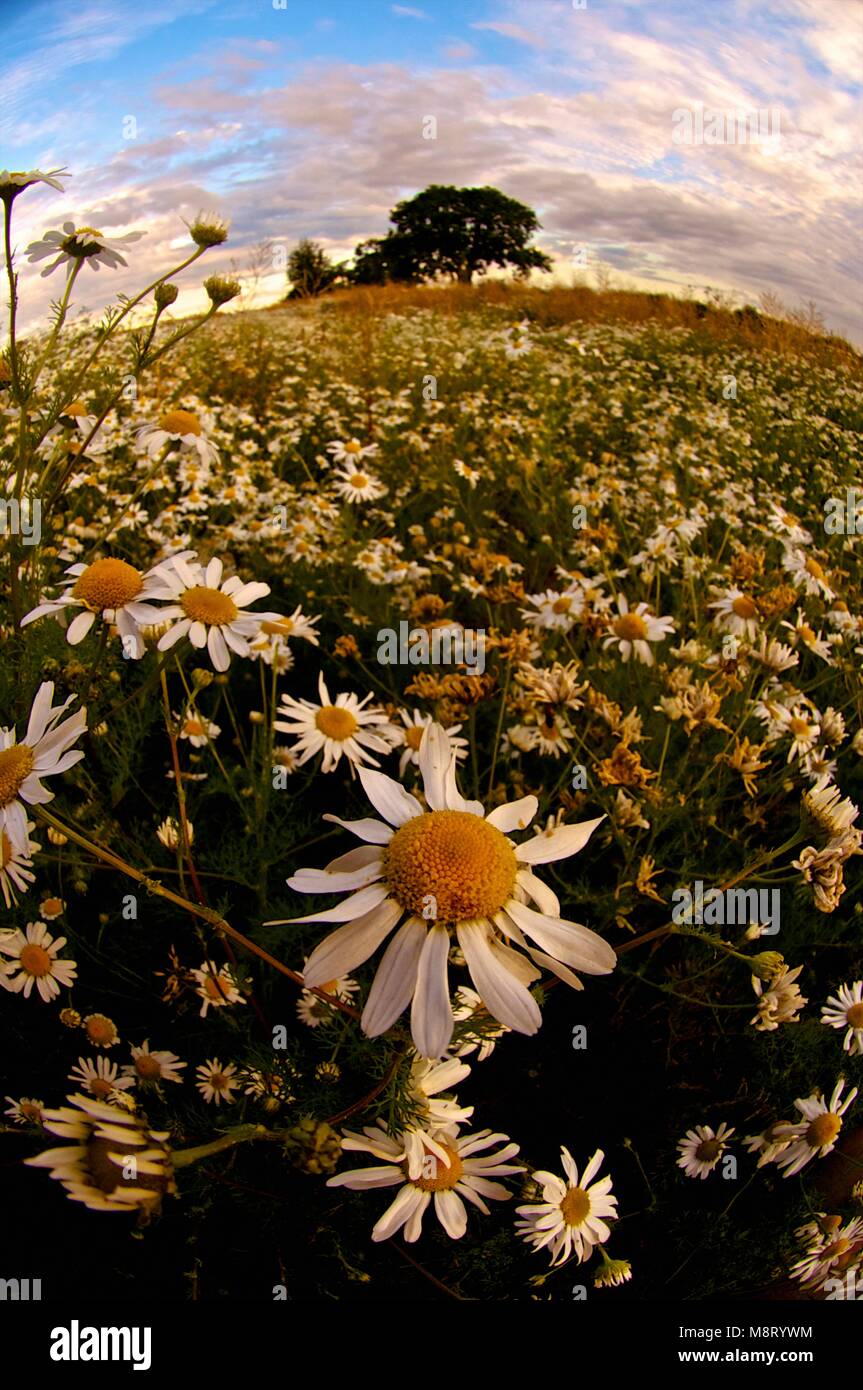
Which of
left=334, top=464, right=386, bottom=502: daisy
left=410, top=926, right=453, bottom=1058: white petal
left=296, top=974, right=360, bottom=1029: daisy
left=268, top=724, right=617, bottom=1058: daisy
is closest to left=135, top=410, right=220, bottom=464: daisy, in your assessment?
left=334, top=464, right=386, bottom=502: daisy

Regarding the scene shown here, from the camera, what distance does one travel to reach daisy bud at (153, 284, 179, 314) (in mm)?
1243

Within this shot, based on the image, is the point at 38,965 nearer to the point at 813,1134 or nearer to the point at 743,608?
the point at 813,1134

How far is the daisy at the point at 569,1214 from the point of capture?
0.99 metres

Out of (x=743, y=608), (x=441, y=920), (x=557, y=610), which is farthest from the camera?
(x=557, y=610)

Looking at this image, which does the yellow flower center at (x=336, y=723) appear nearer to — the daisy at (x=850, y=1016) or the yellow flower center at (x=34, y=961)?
the yellow flower center at (x=34, y=961)

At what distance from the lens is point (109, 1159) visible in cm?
56

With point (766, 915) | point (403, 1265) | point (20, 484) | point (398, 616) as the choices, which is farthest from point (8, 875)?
point (398, 616)

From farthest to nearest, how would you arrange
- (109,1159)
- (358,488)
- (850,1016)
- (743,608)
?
(358,488) → (743,608) → (850,1016) → (109,1159)

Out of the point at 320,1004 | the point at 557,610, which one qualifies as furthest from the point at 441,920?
the point at 557,610

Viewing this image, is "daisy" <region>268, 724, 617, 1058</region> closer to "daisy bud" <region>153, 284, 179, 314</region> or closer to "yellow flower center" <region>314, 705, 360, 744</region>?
"yellow flower center" <region>314, 705, 360, 744</region>

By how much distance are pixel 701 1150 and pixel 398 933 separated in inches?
36.1

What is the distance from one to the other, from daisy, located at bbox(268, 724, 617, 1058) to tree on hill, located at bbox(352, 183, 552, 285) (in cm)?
606

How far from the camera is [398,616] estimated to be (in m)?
2.52

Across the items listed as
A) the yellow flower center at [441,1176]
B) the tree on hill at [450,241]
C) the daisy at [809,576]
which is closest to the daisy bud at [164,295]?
the yellow flower center at [441,1176]
